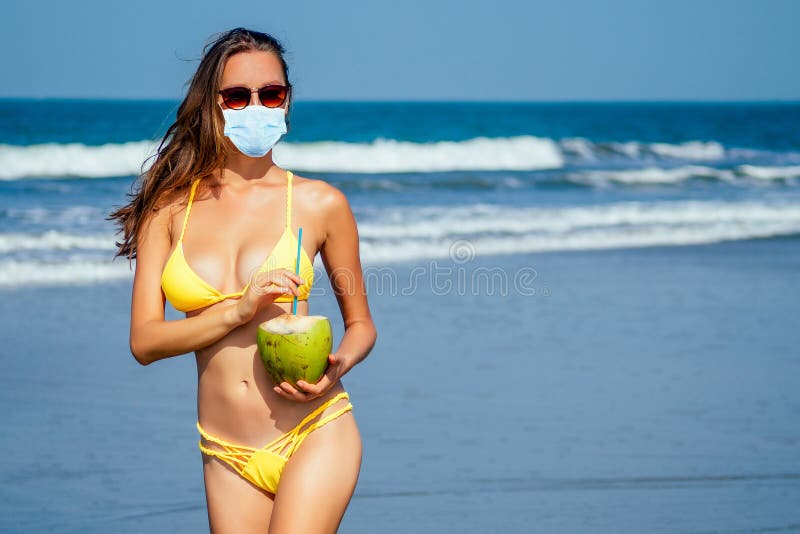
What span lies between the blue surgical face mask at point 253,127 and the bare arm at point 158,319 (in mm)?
279

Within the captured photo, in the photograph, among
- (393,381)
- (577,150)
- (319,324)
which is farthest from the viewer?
(577,150)

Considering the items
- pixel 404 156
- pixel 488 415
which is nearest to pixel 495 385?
pixel 488 415

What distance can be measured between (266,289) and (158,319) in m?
0.40

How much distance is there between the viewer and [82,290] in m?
10.6

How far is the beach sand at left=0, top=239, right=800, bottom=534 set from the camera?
5363mm

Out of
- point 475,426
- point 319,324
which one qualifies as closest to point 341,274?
point 319,324

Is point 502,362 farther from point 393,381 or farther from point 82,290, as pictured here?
point 82,290

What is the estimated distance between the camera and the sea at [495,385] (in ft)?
17.8

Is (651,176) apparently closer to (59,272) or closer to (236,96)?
(59,272)

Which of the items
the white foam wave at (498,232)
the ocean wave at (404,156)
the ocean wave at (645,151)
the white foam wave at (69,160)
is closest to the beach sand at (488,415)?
the white foam wave at (498,232)

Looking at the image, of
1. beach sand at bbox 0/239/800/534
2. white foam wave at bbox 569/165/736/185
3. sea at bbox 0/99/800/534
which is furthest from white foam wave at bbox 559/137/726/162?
beach sand at bbox 0/239/800/534

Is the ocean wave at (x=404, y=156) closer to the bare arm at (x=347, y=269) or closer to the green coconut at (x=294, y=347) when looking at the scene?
the bare arm at (x=347, y=269)

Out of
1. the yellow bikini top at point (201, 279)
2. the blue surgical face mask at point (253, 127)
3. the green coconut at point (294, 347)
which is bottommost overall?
the green coconut at point (294, 347)

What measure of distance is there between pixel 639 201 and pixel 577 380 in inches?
563
